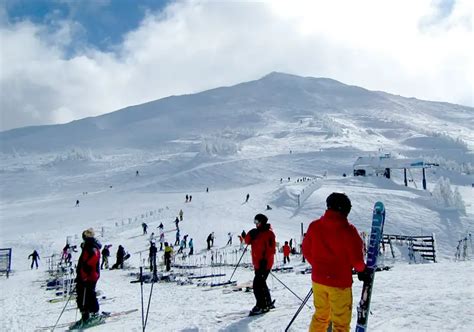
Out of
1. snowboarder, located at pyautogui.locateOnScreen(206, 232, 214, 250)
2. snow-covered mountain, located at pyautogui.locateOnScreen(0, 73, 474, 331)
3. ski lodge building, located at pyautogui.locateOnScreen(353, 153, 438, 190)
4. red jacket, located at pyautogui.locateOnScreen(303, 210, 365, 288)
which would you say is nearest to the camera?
red jacket, located at pyautogui.locateOnScreen(303, 210, 365, 288)

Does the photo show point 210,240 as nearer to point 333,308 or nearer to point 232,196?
point 232,196

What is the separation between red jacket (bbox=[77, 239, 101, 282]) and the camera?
22.4 ft

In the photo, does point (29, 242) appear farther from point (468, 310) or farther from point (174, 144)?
point (174, 144)

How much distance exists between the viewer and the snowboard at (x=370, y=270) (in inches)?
171

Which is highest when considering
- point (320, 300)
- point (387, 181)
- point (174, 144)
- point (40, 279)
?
point (174, 144)

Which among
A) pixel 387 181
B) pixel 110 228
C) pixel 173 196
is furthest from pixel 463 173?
pixel 110 228

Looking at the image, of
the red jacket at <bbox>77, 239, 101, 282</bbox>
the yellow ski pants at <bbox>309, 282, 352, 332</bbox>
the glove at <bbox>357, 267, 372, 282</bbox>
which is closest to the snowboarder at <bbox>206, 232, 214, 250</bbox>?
the red jacket at <bbox>77, 239, 101, 282</bbox>

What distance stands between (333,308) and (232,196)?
42.7 meters

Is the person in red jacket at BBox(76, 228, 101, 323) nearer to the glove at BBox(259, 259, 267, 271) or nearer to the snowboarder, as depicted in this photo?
the glove at BBox(259, 259, 267, 271)

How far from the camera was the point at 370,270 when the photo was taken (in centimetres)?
432

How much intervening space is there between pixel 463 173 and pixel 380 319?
77.0 meters

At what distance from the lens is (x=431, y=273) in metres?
10.5

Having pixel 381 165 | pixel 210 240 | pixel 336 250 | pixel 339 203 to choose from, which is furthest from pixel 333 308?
pixel 381 165

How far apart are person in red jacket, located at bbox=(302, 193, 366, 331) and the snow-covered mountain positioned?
5.02 feet
